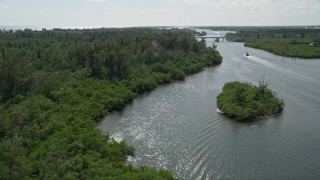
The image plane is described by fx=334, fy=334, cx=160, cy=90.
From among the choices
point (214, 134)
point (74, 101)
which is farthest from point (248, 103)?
point (74, 101)

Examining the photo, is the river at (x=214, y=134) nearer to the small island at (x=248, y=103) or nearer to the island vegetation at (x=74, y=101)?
the small island at (x=248, y=103)

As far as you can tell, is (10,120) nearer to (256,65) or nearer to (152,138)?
(152,138)

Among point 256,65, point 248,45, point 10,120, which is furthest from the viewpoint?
point 248,45

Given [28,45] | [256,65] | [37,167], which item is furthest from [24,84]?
[256,65]

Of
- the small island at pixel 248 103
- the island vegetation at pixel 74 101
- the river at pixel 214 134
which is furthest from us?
the small island at pixel 248 103

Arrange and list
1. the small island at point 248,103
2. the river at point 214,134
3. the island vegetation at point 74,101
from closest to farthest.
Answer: the island vegetation at point 74,101
the river at point 214,134
the small island at point 248,103

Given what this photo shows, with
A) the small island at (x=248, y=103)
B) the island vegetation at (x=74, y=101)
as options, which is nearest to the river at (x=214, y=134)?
the small island at (x=248, y=103)

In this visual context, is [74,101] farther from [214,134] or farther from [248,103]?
[248,103]

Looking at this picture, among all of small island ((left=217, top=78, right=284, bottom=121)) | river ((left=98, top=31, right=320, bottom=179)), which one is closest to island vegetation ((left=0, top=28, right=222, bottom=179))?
river ((left=98, top=31, right=320, bottom=179))

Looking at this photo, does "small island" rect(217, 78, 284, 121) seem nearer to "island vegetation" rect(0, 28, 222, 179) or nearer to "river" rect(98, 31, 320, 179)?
"river" rect(98, 31, 320, 179)
